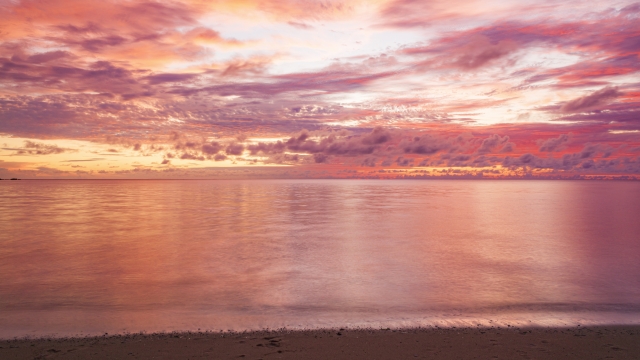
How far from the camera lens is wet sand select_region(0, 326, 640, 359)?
273 inches

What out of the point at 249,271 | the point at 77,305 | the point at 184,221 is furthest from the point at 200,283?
the point at 184,221

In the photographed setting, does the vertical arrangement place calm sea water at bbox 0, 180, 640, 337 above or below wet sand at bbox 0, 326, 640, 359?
below

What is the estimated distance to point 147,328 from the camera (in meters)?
8.81

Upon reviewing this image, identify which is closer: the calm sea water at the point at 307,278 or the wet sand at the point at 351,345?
the wet sand at the point at 351,345

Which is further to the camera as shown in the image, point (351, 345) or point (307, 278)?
point (307, 278)

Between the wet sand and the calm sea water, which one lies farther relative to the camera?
the calm sea water

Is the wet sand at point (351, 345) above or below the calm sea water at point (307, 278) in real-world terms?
above

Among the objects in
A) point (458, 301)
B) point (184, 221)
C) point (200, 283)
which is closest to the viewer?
point (458, 301)

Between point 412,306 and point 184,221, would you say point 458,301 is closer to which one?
point 412,306

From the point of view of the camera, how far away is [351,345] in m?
7.37

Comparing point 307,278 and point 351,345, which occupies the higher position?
point 351,345

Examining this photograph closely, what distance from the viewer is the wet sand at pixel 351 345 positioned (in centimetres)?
693

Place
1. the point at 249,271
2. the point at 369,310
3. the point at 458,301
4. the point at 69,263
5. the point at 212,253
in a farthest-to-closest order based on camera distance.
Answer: the point at 212,253
the point at 69,263
the point at 249,271
the point at 458,301
the point at 369,310

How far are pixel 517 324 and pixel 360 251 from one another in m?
10.8
